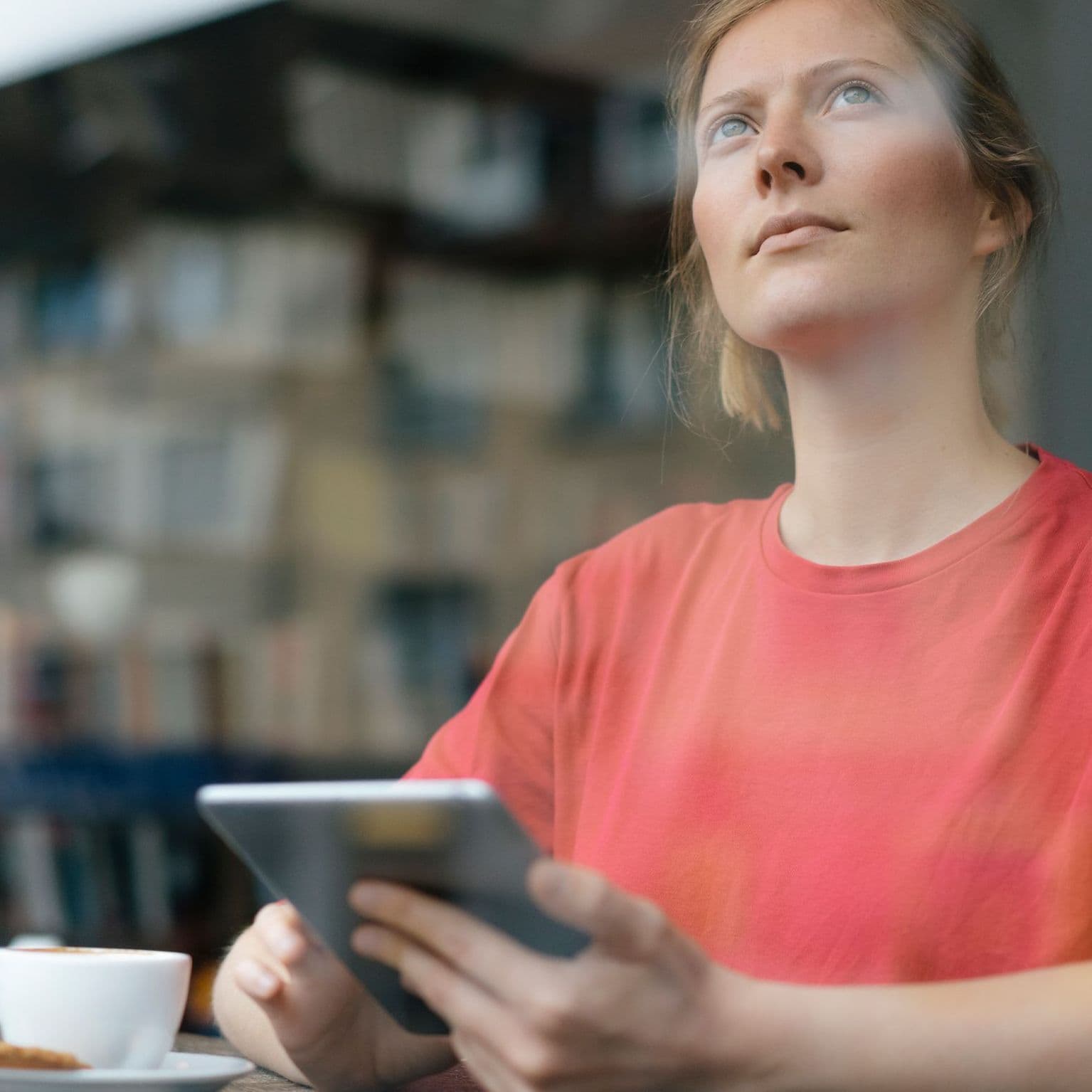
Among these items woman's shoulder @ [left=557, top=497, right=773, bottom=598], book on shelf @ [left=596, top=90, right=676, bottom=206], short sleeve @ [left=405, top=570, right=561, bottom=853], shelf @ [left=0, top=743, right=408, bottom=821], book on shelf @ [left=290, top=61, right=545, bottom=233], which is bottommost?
shelf @ [left=0, top=743, right=408, bottom=821]

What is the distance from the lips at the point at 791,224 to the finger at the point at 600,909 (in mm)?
374

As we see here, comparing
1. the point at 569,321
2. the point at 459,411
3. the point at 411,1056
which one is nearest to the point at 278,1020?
the point at 411,1056

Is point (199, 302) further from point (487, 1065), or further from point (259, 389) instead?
point (487, 1065)

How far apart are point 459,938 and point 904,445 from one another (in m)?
0.36

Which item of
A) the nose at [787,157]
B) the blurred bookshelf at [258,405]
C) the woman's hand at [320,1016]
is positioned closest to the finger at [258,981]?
the woman's hand at [320,1016]

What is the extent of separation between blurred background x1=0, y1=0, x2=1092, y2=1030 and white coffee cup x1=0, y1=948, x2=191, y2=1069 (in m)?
1.09

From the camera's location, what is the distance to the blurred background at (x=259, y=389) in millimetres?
1884

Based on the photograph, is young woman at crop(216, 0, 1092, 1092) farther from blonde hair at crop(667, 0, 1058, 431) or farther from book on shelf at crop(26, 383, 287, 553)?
book on shelf at crop(26, 383, 287, 553)

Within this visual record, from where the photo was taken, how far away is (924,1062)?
1.50 ft

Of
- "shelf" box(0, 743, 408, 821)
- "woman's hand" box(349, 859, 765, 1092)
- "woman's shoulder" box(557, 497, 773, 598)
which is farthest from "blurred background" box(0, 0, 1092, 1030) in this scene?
"woman's hand" box(349, 859, 765, 1092)

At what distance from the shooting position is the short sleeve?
29.2 inches

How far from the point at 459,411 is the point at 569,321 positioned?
12.4 inches

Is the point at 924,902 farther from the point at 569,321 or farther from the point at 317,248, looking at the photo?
the point at 317,248

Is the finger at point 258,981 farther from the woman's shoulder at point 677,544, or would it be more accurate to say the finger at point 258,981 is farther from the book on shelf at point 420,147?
the book on shelf at point 420,147
